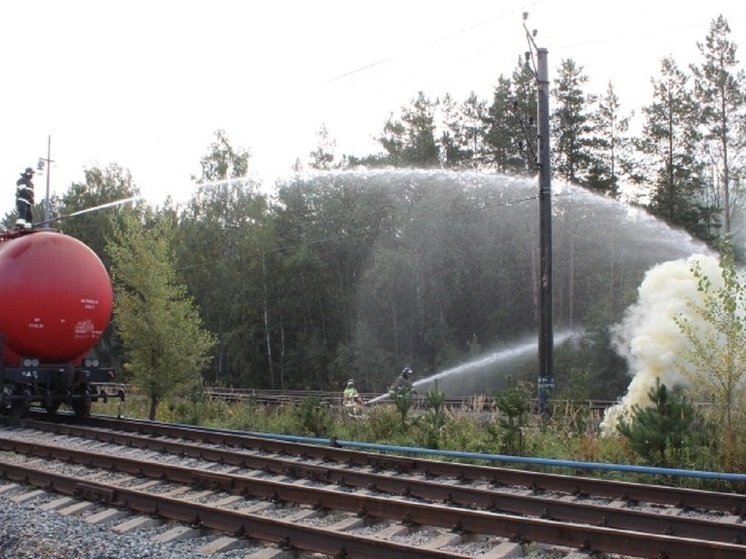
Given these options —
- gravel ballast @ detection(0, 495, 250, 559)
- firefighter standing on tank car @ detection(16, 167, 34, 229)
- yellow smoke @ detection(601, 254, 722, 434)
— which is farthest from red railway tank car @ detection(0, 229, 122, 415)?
yellow smoke @ detection(601, 254, 722, 434)

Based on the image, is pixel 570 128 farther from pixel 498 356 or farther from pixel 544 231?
pixel 544 231

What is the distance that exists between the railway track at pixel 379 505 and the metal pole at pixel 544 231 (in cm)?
537

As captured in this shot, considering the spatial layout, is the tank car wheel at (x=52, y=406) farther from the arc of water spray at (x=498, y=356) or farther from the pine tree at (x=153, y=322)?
the arc of water spray at (x=498, y=356)

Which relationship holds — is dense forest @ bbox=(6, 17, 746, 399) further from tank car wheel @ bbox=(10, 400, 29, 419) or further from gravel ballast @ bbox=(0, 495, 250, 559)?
gravel ballast @ bbox=(0, 495, 250, 559)

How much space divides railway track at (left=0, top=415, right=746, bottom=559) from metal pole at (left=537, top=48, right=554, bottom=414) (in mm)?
5365

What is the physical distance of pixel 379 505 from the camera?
8578mm

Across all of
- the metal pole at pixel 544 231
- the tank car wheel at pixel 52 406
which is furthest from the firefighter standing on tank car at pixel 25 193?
the metal pole at pixel 544 231

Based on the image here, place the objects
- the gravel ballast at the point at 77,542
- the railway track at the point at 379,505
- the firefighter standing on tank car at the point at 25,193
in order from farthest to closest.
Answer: the firefighter standing on tank car at the point at 25,193 < the gravel ballast at the point at 77,542 < the railway track at the point at 379,505

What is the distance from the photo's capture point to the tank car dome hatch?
16.8m

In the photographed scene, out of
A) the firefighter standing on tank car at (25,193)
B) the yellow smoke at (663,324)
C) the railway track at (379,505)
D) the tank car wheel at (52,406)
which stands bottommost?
the railway track at (379,505)

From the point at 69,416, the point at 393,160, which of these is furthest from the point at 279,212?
the point at 69,416

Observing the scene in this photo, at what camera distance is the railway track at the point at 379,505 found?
23.9 feet

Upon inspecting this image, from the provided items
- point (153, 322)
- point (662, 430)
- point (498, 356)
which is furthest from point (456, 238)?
point (662, 430)

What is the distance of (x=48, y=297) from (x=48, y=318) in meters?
0.45
